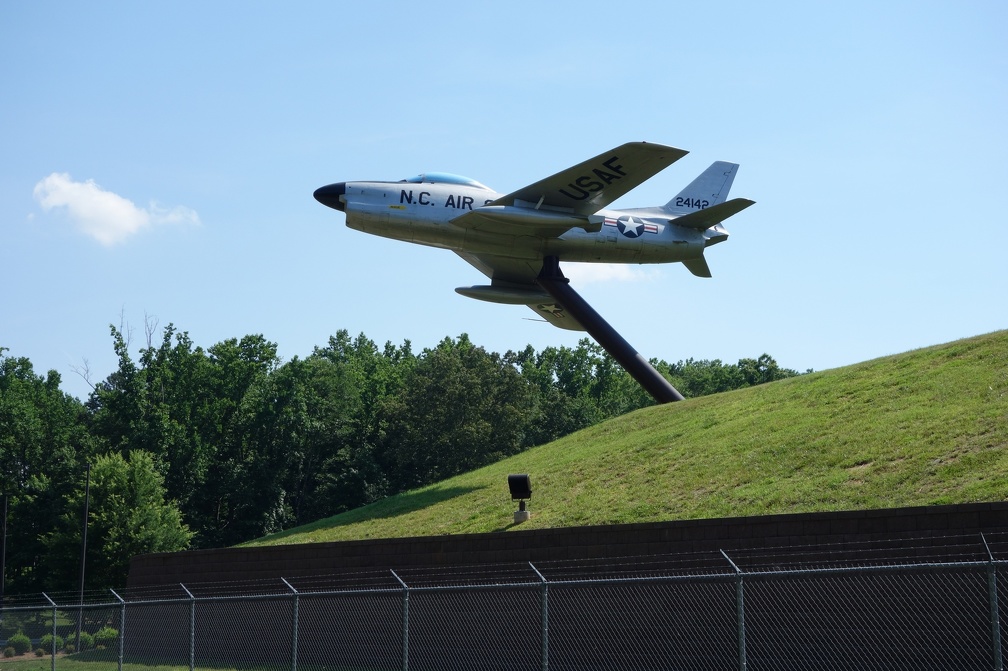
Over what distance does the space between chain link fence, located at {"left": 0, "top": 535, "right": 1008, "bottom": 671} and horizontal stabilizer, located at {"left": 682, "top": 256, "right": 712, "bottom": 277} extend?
14.8 meters

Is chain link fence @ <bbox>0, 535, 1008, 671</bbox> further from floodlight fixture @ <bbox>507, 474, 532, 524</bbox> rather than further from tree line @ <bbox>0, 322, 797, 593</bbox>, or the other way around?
tree line @ <bbox>0, 322, 797, 593</bbox>

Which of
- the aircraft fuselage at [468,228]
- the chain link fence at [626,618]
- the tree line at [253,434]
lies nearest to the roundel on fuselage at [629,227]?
the aircraft fuselage at [468,228]

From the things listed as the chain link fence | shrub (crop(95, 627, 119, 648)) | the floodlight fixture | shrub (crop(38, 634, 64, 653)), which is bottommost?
shrub (crop(38, 634, 64, 653))

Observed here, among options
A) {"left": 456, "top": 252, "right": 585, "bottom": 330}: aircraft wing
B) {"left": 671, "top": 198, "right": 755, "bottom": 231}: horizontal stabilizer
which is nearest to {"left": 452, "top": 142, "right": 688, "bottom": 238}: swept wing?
{"left": 456, "top": 252, "right": 585, "bottom": 330}: aircraft wing

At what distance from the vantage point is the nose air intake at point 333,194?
28.8m

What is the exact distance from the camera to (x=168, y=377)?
67.4 m

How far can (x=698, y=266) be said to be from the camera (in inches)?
1241

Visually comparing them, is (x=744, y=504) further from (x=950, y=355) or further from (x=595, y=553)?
(x=950, y=355)

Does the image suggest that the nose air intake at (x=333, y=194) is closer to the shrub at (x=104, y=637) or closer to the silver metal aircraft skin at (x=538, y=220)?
the silver metal aircraft skin at (x=538, y=220)

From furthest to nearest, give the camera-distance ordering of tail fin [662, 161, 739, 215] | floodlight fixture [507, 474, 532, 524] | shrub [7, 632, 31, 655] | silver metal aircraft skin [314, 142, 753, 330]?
tail fin [662, 161, 739, 215] < silver metal aircraft skin [314, 142, 753, 330] < shrub [7, 632, 31, 655] < floodlight fixture [507, 474, 532, 524]

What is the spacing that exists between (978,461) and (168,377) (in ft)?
188

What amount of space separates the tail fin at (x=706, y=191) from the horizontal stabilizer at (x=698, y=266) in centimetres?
161

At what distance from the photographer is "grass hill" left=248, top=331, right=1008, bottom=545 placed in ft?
60.9

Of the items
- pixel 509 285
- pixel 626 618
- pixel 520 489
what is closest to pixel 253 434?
pixel 509 285
